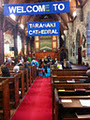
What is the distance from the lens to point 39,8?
7.98 m

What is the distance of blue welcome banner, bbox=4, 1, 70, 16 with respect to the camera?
309 inches

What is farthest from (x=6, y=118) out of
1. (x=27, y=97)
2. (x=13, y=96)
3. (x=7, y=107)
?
(x=27, y=97)

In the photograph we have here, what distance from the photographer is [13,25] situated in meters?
17.9

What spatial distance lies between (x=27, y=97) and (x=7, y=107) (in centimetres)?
208

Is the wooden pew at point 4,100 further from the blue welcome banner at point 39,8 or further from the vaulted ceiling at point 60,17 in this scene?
the vaulted ceiling at point 60,17

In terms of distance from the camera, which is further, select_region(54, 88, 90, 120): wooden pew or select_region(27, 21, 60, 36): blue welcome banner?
select_region(27, 21, 60, 36): blue welcome banner

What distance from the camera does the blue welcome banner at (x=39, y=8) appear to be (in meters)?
7.84

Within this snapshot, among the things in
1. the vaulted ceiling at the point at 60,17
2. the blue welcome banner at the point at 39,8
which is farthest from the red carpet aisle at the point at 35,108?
the vaulted ceiling at the point at 60,17

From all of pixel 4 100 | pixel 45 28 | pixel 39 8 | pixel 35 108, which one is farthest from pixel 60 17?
pixel 4 100

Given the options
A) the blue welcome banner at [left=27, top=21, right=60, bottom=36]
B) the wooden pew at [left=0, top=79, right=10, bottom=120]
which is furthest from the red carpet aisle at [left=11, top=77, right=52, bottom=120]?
the blue welcome banner at [left=27, top=21, right=60, bottom=36]

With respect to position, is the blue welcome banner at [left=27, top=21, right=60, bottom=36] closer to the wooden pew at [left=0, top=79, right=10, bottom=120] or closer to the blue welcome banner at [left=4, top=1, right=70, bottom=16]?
the blue welcome banner at [left=4, top=1, right=70, bottom=16]

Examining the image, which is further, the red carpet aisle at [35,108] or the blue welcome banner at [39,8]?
the blue welcome banner at [39,8]

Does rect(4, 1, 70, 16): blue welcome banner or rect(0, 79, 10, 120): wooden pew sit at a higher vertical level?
rect(4, 1, 70, 16): blue welcome banner

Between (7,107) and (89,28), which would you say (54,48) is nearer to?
(89,28)
